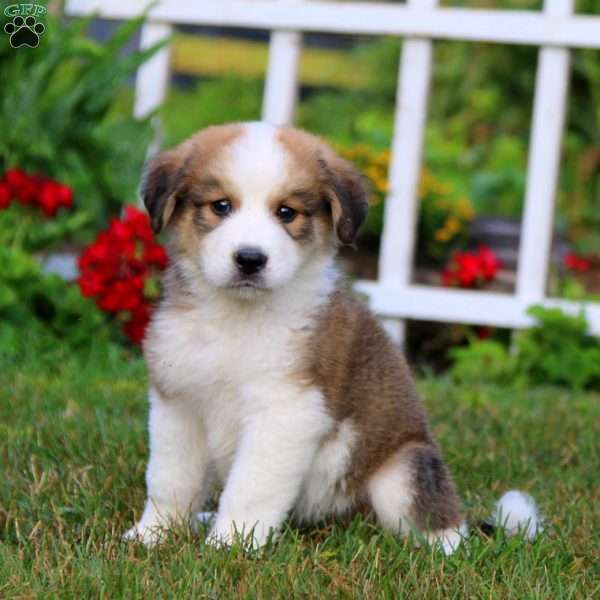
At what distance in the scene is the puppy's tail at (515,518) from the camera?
357cm

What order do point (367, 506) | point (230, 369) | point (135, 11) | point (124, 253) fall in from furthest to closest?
1. point (135, 11)
2. point (124, 253)
3. point (367, 506)
4. point (230, 369)

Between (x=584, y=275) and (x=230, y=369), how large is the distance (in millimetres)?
5079

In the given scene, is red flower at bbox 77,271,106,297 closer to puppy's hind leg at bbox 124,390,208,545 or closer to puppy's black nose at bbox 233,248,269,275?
puppy's hind leg at bbox 124,390,208,545

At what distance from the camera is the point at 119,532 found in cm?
351

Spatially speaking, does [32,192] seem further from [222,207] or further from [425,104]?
[222,207]

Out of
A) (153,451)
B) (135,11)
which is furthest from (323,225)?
(135,11)

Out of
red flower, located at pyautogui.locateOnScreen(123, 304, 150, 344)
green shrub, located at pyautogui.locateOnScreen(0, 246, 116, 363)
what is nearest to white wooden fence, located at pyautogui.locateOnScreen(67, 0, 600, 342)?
red flower, located at pyautogui.locateOnScreen(123, 304, 150, 344)

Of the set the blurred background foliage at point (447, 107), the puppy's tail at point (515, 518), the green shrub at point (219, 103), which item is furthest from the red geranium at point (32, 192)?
the green shrub at point (219, 103)

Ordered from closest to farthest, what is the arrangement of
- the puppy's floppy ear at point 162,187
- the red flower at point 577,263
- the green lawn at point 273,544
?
1. the green lawn at point 273,544
2. the puppy's floppy ear at point 162,187
3. the red flower at point 577,263

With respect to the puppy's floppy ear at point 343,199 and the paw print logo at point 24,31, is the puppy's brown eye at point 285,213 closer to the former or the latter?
the puppy's floppy ear at point 343,199

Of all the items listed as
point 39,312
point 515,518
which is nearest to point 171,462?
point 515,518

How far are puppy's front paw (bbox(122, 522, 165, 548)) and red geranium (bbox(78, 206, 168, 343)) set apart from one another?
2433mm

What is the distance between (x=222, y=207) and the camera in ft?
11.1

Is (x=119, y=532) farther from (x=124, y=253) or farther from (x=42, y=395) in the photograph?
(x=124, y=253)
